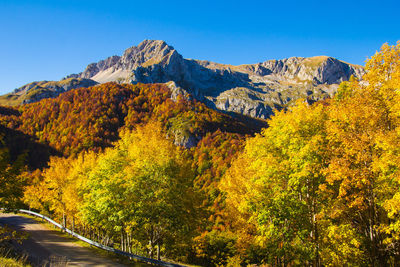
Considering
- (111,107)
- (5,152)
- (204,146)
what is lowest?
(5,152)

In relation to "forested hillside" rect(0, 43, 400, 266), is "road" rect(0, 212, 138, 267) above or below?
below

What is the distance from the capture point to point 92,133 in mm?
164250

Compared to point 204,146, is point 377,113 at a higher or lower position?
lower

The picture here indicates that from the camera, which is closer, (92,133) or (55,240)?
(55,240)

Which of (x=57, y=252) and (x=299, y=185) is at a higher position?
(x=299, y=185)

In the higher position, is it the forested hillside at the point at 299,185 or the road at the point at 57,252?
the forested hillside at the point at 299,185

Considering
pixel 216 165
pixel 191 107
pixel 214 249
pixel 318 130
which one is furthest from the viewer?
pixel 191 107

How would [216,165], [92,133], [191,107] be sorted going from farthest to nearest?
[191,107], [92,133], [216,165]

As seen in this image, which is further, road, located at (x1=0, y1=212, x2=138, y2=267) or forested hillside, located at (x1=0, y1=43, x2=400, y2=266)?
road, located at (x1=0, y1=212, x2=138, y2=267)

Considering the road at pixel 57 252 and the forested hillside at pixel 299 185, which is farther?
the road at pixel 57 252

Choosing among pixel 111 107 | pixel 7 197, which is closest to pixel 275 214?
pixel 7 197

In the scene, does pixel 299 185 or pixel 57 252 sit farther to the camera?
pixel 57 252

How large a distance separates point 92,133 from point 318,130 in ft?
550

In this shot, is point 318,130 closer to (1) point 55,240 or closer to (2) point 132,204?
(2) point 132,204
